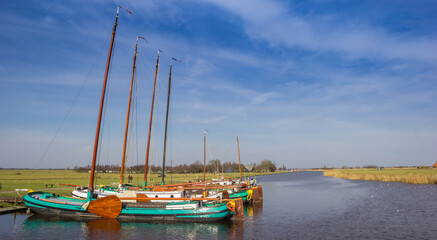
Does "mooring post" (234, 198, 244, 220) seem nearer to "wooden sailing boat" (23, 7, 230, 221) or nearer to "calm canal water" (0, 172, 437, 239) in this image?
"calm canal water" (0, 172, 437, 239)

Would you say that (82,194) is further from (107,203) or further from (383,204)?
(383,204)

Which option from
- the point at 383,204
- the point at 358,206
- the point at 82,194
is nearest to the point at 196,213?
the point at 82,194

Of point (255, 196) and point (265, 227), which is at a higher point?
point (255, 196)

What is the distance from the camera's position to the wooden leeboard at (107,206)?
3175 cm

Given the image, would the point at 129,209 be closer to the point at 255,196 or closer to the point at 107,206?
the point at 107,206

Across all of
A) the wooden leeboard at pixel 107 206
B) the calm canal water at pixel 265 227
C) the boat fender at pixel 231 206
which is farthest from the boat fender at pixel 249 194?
the wooden leeboard at pixel 107 206

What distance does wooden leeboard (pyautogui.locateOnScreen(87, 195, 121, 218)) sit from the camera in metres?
31.8

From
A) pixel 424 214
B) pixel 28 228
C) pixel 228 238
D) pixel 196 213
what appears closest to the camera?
pixel 228 238

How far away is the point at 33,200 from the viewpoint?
110 ft

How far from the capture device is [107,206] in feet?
105

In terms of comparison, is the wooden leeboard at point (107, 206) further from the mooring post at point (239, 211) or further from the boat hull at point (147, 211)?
the mooring post at point (239, 211)

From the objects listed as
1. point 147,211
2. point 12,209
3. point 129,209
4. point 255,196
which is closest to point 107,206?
point 129,209

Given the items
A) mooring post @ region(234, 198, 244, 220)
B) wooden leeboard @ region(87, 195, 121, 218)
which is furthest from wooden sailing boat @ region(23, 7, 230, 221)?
mooring post @ region(234, 198, 244, 220)

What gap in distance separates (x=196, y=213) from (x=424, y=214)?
3079 centimetres
